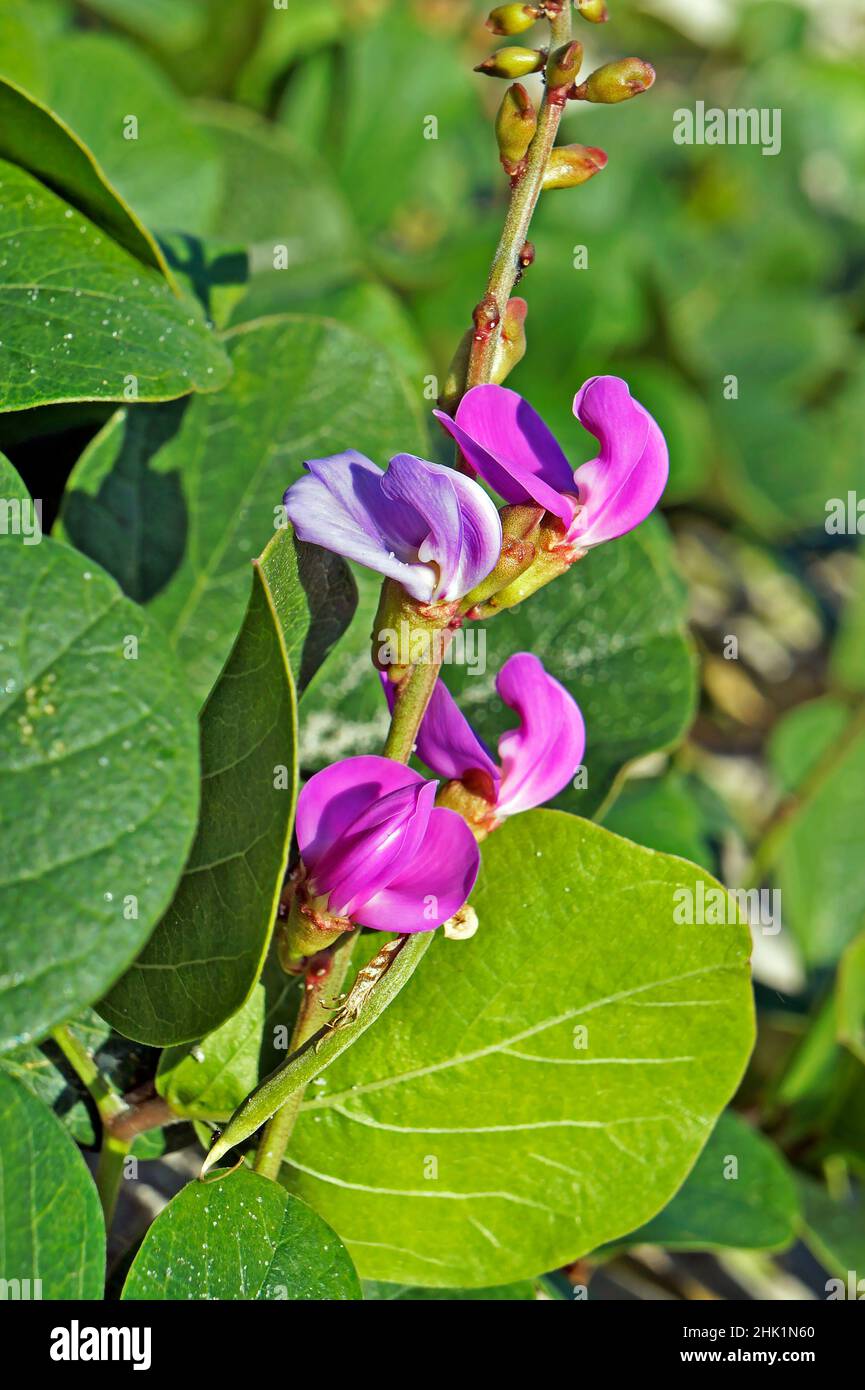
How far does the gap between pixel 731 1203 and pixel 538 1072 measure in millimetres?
313

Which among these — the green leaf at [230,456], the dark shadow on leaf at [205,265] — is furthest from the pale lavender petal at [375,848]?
the dark shadow on leaf at [205,265]

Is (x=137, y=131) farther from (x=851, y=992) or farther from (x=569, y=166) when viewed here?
(x=851, y=992)

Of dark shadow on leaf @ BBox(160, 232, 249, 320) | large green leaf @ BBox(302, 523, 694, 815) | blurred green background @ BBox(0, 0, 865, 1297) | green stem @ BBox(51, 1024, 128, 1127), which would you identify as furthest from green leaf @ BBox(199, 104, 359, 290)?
green stem @ BBox(51, 1024, 128, 1127)

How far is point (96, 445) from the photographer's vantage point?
2.08ft

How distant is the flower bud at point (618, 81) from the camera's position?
1.51 feet

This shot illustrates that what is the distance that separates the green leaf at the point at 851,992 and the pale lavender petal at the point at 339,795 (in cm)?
48

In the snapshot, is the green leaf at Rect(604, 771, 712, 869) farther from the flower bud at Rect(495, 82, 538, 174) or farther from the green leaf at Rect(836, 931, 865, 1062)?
the flower bud at Rect(495, 82, 538, 174)

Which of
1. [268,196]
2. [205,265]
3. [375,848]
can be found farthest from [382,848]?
[268,196]

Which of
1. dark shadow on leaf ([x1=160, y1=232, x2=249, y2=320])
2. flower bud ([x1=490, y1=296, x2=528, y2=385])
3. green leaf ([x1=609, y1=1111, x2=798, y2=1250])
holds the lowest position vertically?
green leaf ([x1=609, y1=1111, x2=798, y2=1250])

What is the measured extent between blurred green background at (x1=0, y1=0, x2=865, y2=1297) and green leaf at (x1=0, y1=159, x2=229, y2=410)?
97 mm

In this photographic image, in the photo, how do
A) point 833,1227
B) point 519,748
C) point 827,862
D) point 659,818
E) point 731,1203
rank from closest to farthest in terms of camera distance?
point 519,748, point 731,1203, point 833,1227, point 659,818, point 827,862

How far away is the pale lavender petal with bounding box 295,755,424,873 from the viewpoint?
1.55 feet

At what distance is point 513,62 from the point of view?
45 centimetres

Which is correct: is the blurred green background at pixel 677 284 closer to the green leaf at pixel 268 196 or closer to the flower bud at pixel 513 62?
the green leaf at pixel 268 196
